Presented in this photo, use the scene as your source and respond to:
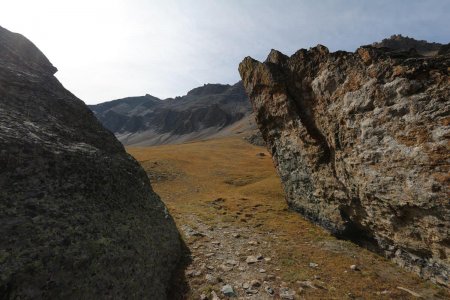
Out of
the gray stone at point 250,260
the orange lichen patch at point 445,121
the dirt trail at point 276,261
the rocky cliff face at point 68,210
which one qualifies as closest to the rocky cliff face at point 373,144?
the orange lichen patch at point 445,121

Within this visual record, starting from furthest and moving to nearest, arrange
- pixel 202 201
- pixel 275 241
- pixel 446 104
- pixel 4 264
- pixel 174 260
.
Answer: pixel 202 201, pixel 275 241, pixel 174 260, pixel 446 104, pixel 4 264

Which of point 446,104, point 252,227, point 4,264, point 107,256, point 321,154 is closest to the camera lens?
point 4,264

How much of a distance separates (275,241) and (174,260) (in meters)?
7.73

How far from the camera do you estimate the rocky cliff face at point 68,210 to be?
8758mm

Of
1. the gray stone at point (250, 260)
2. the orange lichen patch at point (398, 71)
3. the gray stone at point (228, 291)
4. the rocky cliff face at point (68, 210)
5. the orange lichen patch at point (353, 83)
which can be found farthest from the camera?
the orange lichen patch at point (353, 83)

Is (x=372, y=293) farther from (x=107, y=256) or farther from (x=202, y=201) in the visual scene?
(x=202, y=201)

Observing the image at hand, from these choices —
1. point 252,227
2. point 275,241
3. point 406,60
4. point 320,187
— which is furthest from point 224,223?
point 406,60

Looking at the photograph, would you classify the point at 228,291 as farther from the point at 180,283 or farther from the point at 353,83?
the point at 353,83

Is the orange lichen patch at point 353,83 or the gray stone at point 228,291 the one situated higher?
the orange lichen patch at point 353,83

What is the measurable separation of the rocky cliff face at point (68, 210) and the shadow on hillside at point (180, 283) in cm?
43

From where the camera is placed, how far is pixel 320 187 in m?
21.9

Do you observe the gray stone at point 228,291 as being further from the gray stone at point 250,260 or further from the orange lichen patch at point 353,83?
the orange lichen patch at point 353,83

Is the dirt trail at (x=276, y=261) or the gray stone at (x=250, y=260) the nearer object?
the dirt trail at (x=276, y=261)

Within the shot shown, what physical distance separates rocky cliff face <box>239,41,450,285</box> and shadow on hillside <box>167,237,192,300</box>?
11.1 metres
